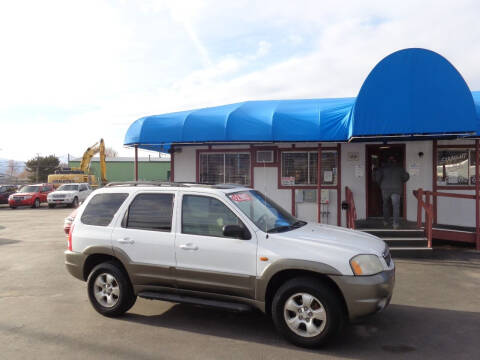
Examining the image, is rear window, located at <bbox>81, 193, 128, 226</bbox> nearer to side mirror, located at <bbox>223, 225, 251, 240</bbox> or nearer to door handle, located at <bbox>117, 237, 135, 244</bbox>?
door handle, located at <bbox>117, 237, 135, 244</bbox>

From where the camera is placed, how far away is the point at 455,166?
1084 cm

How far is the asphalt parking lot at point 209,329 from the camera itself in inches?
163

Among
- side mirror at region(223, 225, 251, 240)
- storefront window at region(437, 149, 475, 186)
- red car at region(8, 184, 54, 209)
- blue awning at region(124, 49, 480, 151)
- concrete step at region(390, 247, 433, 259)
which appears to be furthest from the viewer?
red car at region(8, 184, 54, 209)

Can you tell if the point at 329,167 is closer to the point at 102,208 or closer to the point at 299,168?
the point at 299,168

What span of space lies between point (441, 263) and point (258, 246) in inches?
219

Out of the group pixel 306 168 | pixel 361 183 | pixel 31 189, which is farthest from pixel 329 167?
pixel 31 189

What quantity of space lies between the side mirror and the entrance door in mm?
7640

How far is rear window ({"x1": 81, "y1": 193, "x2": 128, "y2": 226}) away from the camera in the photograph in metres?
5.35

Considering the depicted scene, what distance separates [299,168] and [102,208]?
23.8ft

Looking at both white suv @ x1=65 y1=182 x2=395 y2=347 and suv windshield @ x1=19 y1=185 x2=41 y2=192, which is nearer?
white suv @ x1=65 y1=182 x2=395 y2=347

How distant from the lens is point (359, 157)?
11258 millimetres

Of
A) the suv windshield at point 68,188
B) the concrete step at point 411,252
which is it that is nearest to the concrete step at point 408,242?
the concrete step at point 411,252

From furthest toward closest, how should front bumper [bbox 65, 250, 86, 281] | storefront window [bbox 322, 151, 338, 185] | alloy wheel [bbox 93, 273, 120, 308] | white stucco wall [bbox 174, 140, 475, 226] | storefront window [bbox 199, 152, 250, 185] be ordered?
storefront window [bbox 199, 152, 250, 185]
storefront window [bbox 322, 151, 338, 185]
white stucco wall [bbox 174, 140, 475, 226]
front bumper [bbox 65, 250, 86, 281]
alloy wheel [bbox 93, 273, 120, 308]

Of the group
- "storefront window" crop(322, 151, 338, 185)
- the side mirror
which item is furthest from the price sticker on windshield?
"storefront window" crop(322, 151, 338, 185)
